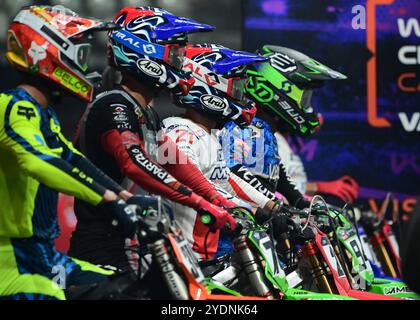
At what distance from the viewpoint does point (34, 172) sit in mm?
5441

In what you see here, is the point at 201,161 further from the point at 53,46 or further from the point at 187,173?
the point at 53,46

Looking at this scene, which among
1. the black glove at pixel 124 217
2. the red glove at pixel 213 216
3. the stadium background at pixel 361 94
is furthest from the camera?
the stadium background at pixel 361 94

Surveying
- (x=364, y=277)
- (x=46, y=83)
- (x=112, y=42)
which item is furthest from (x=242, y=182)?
(x=46, y=83)

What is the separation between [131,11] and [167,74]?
0.46 meters

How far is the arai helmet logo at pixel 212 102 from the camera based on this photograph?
26.3 ft

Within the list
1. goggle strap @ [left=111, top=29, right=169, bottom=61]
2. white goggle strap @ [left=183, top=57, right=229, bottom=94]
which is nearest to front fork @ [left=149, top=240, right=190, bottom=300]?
goggle strap @ [left=111, top=29, right=169, bottom=61]

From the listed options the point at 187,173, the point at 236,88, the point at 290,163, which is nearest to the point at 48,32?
the point at 187,173

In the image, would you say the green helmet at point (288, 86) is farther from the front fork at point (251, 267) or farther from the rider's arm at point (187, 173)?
the front fork at point (251, 267)

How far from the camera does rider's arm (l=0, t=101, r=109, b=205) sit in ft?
17.9

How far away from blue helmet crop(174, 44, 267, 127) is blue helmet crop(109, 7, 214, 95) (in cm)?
69

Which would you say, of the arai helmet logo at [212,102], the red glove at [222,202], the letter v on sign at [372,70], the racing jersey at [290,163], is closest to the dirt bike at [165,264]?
the red glove at [222,202]

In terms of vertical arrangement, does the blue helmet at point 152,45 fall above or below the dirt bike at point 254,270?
above

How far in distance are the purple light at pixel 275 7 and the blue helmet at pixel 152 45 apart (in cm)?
473
